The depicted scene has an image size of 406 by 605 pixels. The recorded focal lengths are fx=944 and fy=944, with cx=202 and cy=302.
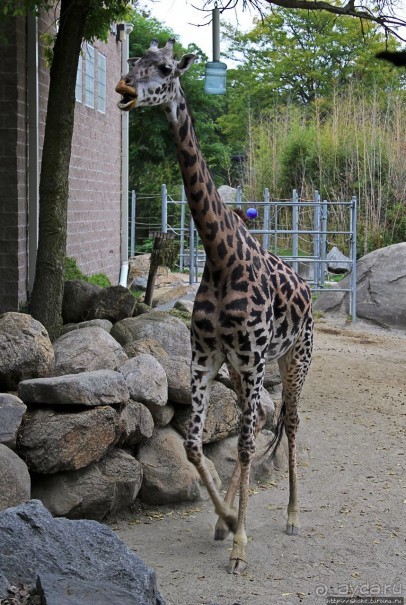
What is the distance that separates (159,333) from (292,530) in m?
2.12

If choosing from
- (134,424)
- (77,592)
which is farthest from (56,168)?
(77,592)

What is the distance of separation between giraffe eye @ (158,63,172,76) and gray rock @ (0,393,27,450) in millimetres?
2028

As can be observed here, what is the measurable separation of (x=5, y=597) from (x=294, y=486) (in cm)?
265

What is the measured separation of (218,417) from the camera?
6629 mm

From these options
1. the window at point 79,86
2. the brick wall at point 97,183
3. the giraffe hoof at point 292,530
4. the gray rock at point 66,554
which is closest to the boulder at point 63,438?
the gray rock at point 66,554

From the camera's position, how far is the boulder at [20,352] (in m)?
6.02

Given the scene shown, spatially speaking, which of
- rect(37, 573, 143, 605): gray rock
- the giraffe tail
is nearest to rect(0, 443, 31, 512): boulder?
rect(37, 573, 143, 605): gray rock

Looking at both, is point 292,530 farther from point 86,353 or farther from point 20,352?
point 20,352

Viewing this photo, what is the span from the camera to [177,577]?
5.01m

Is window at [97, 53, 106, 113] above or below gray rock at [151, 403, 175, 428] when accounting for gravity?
above

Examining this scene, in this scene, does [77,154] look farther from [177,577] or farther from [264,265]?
[177,577]

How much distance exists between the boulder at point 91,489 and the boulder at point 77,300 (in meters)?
2.66

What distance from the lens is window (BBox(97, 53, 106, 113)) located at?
14.1m

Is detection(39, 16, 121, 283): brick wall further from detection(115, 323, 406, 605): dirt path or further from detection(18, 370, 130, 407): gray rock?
detection(18, 370, 130, 407): gray rock
